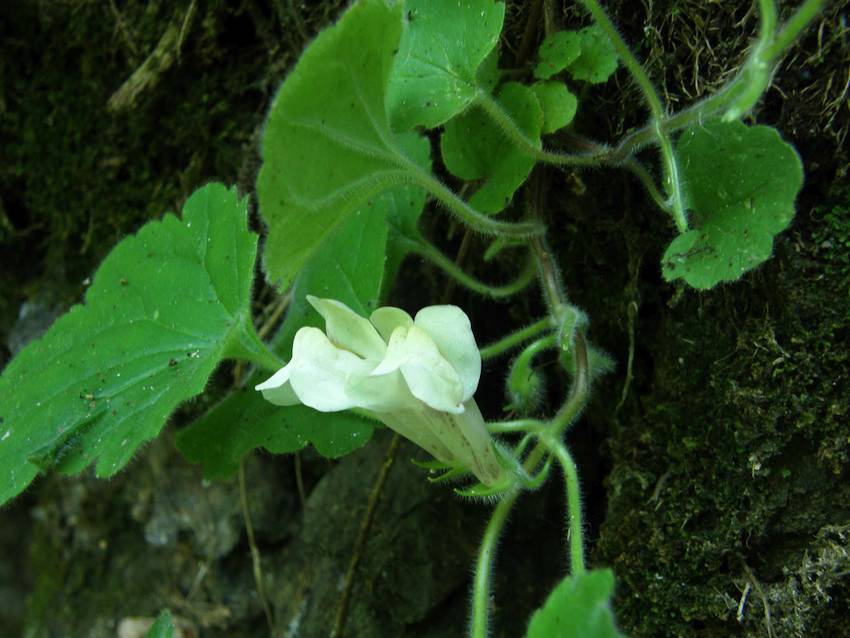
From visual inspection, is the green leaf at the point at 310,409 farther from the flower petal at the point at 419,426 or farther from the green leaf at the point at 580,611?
the green leaf at the point at 580,611

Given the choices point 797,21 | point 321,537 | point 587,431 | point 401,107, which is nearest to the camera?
point 797,21

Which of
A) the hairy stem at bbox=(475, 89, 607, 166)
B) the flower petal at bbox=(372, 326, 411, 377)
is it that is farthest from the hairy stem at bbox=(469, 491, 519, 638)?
the hairy stem at bbox=(475, 89, 607, 166)

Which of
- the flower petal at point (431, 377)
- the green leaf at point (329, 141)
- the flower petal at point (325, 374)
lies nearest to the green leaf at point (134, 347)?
the green leaf at point (329, 141)

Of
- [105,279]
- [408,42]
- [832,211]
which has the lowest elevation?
[832,211]

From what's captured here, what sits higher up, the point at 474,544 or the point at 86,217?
the point at 86,217

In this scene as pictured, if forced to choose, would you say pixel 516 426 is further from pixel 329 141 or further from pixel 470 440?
pixel 329 141

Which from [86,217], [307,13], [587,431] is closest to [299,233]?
[307,13]

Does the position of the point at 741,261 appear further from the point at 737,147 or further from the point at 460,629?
the point at 460,629

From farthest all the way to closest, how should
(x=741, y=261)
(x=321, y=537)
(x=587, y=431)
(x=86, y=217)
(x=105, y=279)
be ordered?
1. (x=86, y=217)
2. (x=321, y=537)
3. (x=587, y=431)
4. (x=105, y=279)
5. (x=741, y=261)
